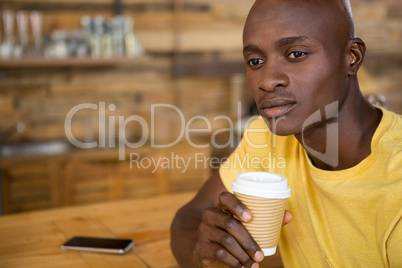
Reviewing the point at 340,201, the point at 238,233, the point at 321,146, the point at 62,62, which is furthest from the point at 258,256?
the point at 62,62

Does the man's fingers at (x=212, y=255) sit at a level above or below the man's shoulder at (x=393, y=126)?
below

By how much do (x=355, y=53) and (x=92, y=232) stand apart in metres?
0.95

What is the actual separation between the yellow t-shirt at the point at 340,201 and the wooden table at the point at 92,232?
0.31 meters

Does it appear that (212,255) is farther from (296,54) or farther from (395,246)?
(296,54)

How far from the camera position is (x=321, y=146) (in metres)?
1.16

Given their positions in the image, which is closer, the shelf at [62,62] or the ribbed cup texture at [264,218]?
the ribbed cup texture at [264,218]

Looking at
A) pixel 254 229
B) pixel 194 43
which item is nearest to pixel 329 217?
pixel 254 229

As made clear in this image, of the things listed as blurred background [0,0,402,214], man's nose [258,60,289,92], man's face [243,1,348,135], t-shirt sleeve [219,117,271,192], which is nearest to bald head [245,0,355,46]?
man's face [243,1,348,135]

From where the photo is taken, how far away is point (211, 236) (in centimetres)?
103

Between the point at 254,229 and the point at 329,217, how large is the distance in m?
0.26

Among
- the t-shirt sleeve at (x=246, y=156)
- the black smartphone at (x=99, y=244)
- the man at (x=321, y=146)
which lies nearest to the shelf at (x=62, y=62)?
the black smartphone at (x=99, y=244)

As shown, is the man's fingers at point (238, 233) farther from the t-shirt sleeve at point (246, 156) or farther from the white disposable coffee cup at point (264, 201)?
the t-shirt sleeve at point (246, 156)

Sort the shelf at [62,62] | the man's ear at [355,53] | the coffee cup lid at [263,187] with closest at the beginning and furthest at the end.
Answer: the coffee cup lid at [263,187] → the man's ear at [355,53] → the shelf at [62,62]

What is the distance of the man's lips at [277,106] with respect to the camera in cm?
106
